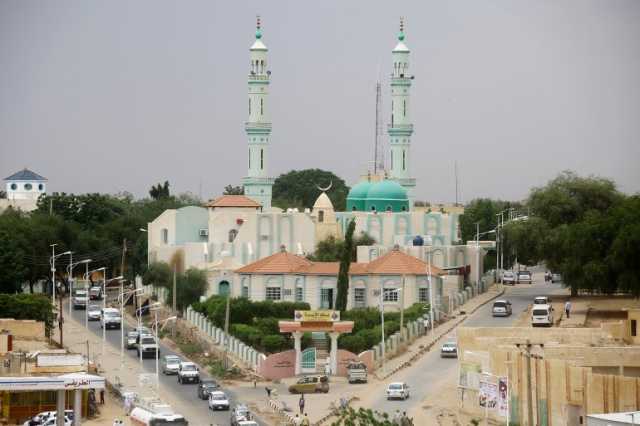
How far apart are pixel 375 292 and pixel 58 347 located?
16.3 m

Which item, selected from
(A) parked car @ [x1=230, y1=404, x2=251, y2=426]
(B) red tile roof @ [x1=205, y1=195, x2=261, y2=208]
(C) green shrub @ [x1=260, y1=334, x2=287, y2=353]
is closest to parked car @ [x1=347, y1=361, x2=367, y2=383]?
(C) green shrub @ [x1=260, y1=334, x2=287, y2=353]

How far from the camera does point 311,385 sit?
3093 inches

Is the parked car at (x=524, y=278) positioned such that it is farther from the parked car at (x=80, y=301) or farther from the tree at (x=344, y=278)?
the parked car at (x=80, y=301)

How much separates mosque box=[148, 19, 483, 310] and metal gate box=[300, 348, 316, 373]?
766 centimetres

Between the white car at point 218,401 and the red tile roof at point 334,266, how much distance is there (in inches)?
963

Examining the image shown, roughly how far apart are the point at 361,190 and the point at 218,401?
47.7 meters

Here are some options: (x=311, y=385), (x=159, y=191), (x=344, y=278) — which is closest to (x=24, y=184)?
(x=159, y=191)

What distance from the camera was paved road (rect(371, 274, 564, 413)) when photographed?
72875 mm

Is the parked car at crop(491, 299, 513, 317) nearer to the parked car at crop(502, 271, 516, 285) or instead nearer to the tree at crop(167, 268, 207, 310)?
the tree at crop(167, 268, 207, 310)

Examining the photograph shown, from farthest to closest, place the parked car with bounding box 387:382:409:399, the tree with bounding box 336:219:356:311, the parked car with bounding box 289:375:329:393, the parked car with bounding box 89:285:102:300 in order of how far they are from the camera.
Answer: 1. the parked car with bounding box 89:285:102:300
2. the tree with bounding box 336:219:356:311
3. the parked car with bounding box 289:375:329:393
4. the parked car with bounding box 387:382:409:399

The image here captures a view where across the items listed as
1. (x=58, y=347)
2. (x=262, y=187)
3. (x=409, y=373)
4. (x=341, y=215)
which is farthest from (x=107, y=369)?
(x=262, y=187)

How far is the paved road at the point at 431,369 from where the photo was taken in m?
72.9

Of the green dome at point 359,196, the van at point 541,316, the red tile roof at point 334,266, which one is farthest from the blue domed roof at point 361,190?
the van at point 541,316

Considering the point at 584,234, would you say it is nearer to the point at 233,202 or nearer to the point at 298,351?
the point at 298,351
